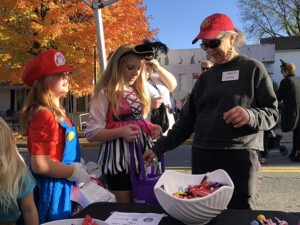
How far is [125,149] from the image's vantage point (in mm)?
2412

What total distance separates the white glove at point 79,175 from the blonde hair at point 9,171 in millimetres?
327

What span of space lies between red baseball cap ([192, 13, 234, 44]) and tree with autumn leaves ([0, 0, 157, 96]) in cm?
817

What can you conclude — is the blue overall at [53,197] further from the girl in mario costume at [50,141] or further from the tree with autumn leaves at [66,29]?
the tree with autumn leaves at [66,29]

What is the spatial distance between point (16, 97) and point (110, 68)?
79.1 feet

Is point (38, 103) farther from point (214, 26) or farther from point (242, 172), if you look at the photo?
point (242, 172)

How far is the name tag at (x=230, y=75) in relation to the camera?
87.1 inches

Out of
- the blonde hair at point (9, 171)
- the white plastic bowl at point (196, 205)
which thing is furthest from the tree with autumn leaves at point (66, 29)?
the white plastic bowl at point (196, 205)

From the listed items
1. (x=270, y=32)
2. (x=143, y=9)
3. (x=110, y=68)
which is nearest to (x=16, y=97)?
(x=143, y=9)

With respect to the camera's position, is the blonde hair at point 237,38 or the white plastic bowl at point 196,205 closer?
the white plastic bowl at point 196,205

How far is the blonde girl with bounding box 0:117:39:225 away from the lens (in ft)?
5.63

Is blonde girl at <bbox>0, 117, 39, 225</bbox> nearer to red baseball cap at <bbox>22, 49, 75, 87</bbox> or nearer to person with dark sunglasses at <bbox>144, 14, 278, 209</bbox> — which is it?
red baseball cap at <bbox>22, 49, 75, 87</bbox>

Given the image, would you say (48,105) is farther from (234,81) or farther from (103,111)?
(234,81)

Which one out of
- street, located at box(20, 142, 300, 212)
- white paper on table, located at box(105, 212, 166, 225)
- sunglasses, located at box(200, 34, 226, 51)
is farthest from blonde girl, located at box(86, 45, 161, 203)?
street, located at box(20, 142, 300, 212)

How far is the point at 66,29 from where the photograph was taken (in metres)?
10.2
